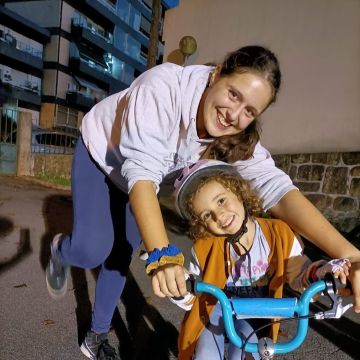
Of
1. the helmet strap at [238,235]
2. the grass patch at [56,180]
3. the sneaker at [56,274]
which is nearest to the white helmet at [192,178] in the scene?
the helmet strap at [238,235]

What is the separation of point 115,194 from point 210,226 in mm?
672

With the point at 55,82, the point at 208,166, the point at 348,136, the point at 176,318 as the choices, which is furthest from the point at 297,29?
the point at 55,82

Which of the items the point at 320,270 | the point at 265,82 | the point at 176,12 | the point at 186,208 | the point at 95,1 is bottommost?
the point at 320,270

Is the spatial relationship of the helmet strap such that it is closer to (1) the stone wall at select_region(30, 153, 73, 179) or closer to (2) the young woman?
(2) the young woman

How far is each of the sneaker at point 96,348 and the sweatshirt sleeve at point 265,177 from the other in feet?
4.10

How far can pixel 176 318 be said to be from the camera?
303cm

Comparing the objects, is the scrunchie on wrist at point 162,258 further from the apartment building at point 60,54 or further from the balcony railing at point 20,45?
the balcony railing at point 20,45

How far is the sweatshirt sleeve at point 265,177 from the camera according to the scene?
1.78 metres

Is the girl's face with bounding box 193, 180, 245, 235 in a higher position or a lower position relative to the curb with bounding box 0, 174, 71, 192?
higher

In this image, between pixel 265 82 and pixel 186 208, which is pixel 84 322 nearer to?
pixel 186 208

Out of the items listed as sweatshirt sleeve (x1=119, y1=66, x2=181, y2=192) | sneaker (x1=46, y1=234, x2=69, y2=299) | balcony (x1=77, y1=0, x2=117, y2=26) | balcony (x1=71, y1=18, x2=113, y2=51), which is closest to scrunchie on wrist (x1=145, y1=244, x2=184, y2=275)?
sweatshirt sleeve (x1=119, y1=66, x2=181, y2=192)

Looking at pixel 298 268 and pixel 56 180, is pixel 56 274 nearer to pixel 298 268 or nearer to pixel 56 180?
pixel 298 268

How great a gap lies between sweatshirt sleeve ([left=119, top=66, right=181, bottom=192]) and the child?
0.18m

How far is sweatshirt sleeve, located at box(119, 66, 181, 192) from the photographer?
147cm
